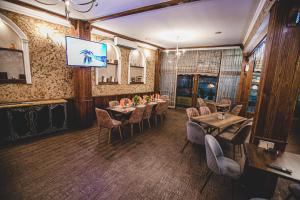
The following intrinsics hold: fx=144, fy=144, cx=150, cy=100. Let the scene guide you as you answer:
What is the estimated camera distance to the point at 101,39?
18.0 ft

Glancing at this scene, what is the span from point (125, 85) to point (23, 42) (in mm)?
3792

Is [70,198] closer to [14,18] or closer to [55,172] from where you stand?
[55,172]

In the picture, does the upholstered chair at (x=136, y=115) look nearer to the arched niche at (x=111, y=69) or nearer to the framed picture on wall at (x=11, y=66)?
the arched niche at (x=111, y=69)

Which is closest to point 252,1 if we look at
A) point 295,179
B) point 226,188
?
point 295,179

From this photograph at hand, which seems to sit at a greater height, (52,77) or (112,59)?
(112,59)

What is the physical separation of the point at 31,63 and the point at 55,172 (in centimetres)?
305

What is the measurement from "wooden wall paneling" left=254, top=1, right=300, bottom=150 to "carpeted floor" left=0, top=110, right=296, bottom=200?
1180mm

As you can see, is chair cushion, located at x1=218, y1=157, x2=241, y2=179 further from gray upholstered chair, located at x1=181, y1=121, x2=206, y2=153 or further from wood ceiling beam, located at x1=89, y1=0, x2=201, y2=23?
wood ceiling beam, located at x1=89, y1=0, x2=201, y2=23

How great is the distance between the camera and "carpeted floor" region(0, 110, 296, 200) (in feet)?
7.28

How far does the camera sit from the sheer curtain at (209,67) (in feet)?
22.1

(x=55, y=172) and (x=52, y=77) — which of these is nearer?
(x=55, y=172)

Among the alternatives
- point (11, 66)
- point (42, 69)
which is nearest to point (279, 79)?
point (42, 69)

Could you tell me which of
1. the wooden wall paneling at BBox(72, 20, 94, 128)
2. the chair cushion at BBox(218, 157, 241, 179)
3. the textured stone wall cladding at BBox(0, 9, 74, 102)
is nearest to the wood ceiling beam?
the wooden wall paneling at BBox(72, 20, 94, 128)

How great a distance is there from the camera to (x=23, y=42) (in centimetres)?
371
